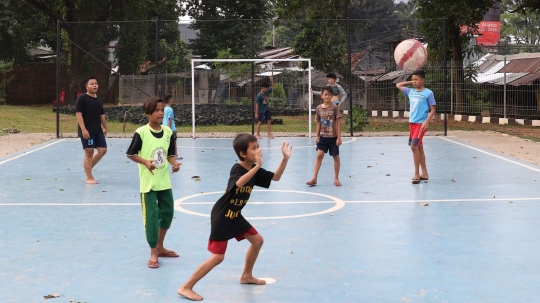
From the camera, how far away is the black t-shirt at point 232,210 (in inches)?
Result: 222

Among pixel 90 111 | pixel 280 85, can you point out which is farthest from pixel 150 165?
pixel 280 85

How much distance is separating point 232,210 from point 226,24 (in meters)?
32.9

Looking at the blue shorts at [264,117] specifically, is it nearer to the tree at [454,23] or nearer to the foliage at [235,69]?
the foliage at [235,69]

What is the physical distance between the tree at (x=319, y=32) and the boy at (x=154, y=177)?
19337 millimetres

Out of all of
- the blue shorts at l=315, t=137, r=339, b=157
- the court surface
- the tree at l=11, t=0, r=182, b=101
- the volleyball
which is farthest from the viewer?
the tree at l=11, t=0, r=182, b=101

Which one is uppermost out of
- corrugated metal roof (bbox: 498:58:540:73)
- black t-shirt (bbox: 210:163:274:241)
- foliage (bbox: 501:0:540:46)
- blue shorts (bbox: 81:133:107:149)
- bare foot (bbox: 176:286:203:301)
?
foliage (bbox: 501:0:540:46)

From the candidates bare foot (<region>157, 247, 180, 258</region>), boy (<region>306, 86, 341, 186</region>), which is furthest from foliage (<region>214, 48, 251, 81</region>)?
bare foot (<region>157, 247, 180, 258</region>)

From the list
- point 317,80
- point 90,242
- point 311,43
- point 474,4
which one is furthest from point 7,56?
point 90,242

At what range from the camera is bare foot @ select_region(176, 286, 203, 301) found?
543cm

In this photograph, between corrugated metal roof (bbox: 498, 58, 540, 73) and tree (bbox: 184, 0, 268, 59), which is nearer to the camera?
corrugated metal roof (bbox: 498, 58, 540, 73)

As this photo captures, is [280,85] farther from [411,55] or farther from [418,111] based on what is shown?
[418,111]

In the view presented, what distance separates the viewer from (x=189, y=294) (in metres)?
5.46

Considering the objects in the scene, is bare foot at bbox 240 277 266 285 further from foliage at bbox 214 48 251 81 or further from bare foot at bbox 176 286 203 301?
foliage at bbox 214 48 251 81

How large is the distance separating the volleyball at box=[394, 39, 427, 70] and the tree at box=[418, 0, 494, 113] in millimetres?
7793
